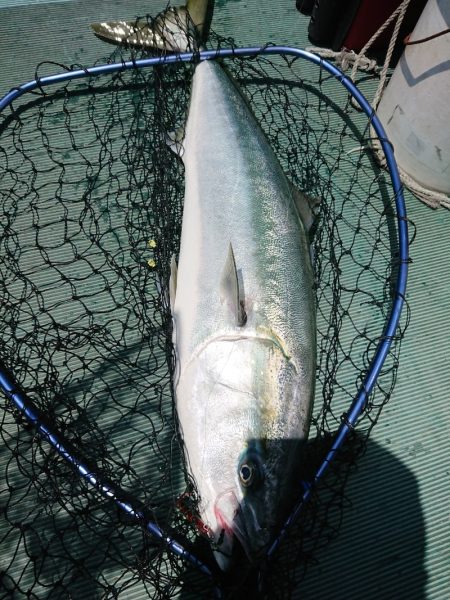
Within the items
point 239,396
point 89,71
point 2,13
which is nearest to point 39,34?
point 2,13

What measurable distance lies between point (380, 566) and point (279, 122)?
277 cm

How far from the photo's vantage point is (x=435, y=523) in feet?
7.73

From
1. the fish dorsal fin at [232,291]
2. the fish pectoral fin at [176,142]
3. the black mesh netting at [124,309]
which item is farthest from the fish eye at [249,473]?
the fish pectoral fin at [176,142]

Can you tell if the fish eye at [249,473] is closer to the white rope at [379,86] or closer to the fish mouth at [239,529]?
the fish mouth at [239,529]

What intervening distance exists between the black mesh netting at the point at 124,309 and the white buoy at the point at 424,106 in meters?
0.25

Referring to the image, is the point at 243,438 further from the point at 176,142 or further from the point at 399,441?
the point at 176,142

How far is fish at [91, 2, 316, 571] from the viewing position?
1676 millimetres

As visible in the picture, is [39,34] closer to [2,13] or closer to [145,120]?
[2,13]

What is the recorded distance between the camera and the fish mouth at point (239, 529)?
1.61m

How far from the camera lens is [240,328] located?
1.90 metres

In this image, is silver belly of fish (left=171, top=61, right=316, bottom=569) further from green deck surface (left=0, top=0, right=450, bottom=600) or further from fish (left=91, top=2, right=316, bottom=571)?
green deck surface (left=0, top=0, right=450, bottom=600)

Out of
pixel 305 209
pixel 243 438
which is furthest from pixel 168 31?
pixel 243 438

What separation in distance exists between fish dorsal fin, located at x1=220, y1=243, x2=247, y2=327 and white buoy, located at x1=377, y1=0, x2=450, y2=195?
171 cm

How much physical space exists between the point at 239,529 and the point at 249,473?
0.63 ft
